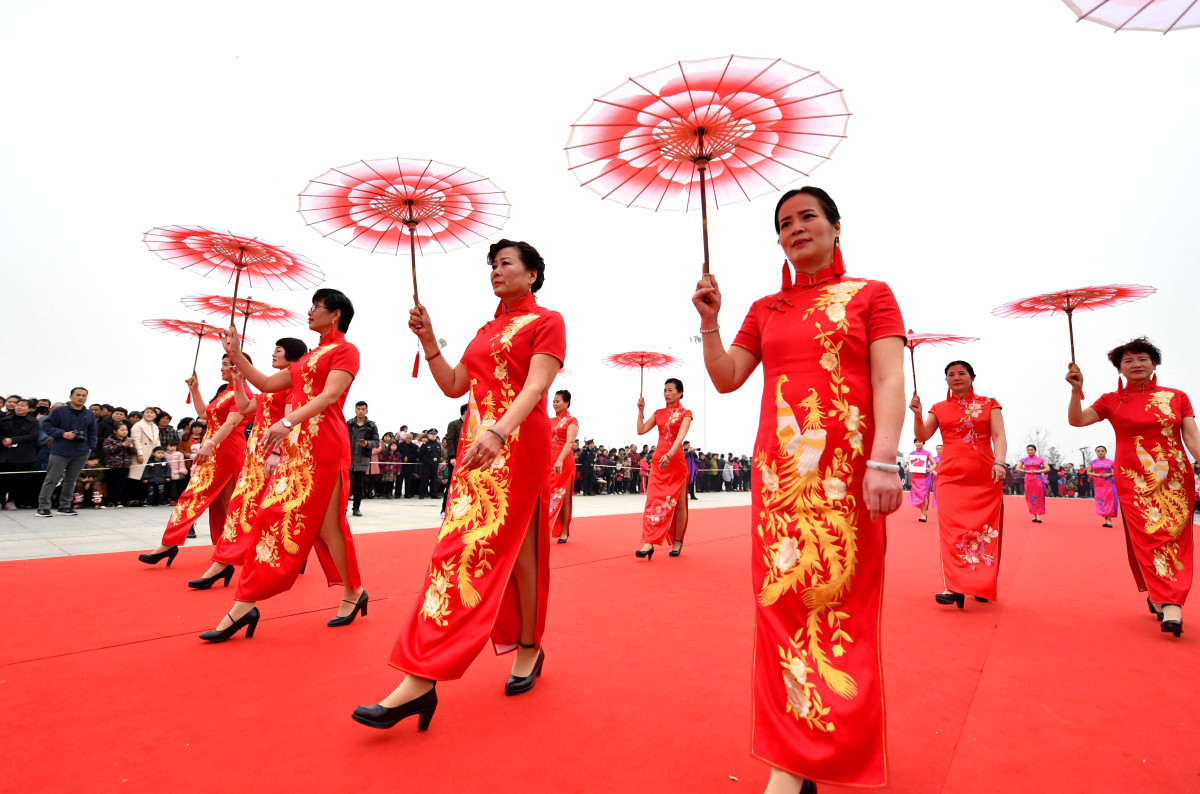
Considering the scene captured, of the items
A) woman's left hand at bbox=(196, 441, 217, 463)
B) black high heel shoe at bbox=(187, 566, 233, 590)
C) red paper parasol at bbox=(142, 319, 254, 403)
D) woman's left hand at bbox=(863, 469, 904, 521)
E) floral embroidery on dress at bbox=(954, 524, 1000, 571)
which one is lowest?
black high heel shoe at bbox=(187, 566, 233, 590)

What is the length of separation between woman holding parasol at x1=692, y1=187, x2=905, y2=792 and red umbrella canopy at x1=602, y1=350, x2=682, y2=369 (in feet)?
20.4

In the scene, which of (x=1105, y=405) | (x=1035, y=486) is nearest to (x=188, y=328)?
(x=1105, y=405)

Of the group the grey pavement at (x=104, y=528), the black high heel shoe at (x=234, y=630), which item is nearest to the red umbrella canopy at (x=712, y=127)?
the black high heel shoe at (x=234, y=630)

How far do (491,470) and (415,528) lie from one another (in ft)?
18.0

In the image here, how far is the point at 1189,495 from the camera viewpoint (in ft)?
11.9

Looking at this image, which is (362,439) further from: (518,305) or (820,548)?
(820,548)

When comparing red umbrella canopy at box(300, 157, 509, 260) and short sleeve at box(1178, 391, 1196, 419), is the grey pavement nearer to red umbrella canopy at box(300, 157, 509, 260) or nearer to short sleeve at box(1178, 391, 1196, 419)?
red umbrella canopy at box(300, 157, 509, 260)

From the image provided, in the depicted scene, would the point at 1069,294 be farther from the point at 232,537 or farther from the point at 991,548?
the point at 232,537

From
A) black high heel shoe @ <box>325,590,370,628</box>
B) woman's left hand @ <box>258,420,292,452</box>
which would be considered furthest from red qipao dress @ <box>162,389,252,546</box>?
woman's left hand @ <box>258,420,292,452</box>

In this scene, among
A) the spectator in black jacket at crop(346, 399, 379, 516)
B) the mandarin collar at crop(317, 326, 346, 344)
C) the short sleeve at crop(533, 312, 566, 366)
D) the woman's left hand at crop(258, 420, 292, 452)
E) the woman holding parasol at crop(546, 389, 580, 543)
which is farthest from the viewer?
the spectator in black jacket at crop(346, 399, 379, 516)

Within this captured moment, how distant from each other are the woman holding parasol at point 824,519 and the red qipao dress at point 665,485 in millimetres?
3793

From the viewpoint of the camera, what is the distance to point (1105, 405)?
13.0 ft

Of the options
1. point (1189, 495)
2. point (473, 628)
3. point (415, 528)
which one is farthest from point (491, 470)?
point (415, 528)

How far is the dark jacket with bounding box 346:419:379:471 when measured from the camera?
8898 mm
